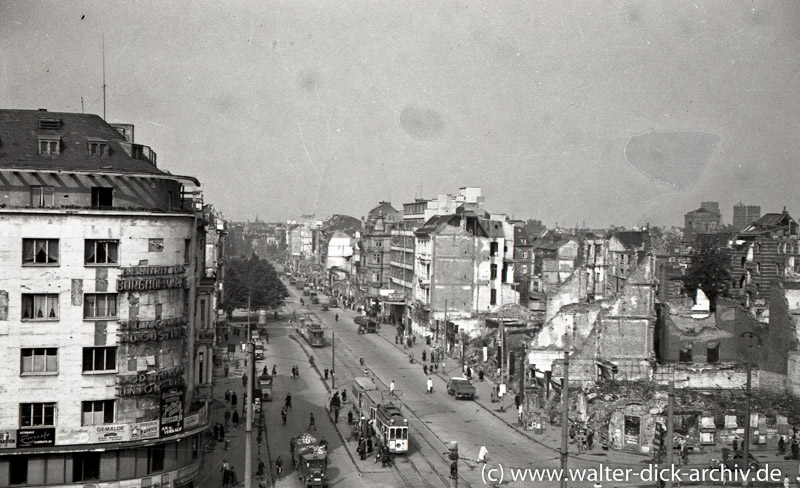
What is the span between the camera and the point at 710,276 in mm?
94188

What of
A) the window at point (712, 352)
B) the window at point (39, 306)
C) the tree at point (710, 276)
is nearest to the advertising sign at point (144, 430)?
the window at point (39, 306)

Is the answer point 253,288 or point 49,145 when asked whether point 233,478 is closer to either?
point 49,145

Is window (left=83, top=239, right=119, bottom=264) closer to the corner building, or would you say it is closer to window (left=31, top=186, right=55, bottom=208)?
the corner building

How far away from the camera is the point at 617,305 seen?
191 ft

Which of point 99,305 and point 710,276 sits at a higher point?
point 99,305

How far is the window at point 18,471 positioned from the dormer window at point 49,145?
42.3 ft

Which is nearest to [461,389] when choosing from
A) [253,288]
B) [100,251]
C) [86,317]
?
[86,317]

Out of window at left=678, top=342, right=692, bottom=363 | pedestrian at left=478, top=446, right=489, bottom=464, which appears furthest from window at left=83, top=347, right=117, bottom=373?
window at left=678, top=342, right=692, bottom=363

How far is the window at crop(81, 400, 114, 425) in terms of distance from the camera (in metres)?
33.9

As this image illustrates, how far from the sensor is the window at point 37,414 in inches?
1299

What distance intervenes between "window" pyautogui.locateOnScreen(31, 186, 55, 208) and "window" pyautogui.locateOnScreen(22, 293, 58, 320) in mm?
3769

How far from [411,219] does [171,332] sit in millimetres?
82891

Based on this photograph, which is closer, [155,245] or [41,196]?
[41,196]

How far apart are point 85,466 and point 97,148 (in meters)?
13.8
